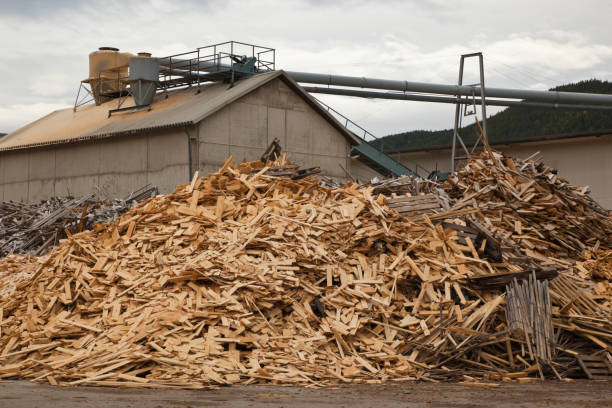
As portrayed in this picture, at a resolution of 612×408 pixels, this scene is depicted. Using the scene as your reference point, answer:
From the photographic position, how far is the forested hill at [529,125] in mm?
64688

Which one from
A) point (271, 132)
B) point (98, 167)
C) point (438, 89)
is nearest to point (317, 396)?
point (271, 132)

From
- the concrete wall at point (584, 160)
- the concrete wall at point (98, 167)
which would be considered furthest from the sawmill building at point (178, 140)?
the concrete wall at point (584, 160)

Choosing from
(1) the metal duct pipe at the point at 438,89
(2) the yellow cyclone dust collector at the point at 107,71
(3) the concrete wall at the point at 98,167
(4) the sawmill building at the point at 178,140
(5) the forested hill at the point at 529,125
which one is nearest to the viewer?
(4) the sawmill building at the point at 178,140

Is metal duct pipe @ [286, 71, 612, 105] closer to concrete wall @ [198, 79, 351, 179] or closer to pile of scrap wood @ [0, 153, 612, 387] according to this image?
concrete wall @ [198, 79, 351, 179]

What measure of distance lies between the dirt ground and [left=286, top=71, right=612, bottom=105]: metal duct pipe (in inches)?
1082

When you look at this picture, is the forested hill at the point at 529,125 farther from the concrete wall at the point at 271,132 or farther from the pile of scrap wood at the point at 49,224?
the pile of scrap wood at the point at 49,224

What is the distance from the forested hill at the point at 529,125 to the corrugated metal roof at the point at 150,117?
3329cm

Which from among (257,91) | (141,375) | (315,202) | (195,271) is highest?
(257,91)

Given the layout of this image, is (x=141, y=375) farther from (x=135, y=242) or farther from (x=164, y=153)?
(x=164, y=153)

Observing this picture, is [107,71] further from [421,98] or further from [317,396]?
[317,396]

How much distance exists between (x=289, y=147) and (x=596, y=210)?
580 inches

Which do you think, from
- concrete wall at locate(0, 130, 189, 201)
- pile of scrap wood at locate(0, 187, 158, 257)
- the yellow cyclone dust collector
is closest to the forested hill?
the yellow cyclone dust collector

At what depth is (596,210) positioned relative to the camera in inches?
691

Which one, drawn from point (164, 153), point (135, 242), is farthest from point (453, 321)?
point (164, 153)
